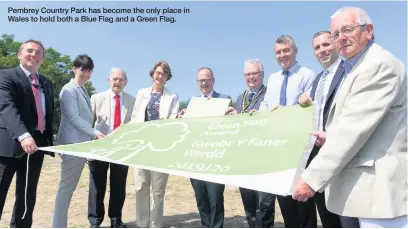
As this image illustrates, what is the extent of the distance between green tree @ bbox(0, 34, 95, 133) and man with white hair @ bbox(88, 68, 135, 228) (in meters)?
32.5

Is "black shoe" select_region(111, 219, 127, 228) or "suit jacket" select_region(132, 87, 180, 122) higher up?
"suit jacket" select_region(132, 87, 180, 122)

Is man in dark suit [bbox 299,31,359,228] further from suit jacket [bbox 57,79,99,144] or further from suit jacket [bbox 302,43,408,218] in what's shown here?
suit jacket [bbox 57,79,99,144]

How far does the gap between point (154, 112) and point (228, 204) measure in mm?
2796

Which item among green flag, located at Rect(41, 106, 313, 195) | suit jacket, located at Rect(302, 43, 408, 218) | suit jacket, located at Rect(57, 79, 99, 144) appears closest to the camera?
suit jacket, located at Rect(302, 43, 408, 218)

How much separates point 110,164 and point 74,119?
0.95 meters

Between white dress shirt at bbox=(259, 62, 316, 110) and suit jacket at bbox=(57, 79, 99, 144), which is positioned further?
suit jacket at bbox=(57, 79, 99, 144)

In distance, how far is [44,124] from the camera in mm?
3854

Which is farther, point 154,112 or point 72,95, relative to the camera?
point 154,112

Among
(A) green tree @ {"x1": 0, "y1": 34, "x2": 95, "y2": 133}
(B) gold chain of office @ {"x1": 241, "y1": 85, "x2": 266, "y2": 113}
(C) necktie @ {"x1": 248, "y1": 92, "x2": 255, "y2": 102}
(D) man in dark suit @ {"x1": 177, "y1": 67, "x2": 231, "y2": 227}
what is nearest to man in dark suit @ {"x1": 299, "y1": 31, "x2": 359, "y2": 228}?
(B) gold chain of office @ {"x1": 241, "y1": 85, "x2": 266, "y2": 113}

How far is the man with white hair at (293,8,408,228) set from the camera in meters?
1.90

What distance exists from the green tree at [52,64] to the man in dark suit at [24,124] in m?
33.4

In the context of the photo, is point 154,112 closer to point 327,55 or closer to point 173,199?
point 327,55

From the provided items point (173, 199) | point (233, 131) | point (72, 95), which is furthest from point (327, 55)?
point (173, 199)

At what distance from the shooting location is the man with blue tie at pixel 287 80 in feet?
12.2
